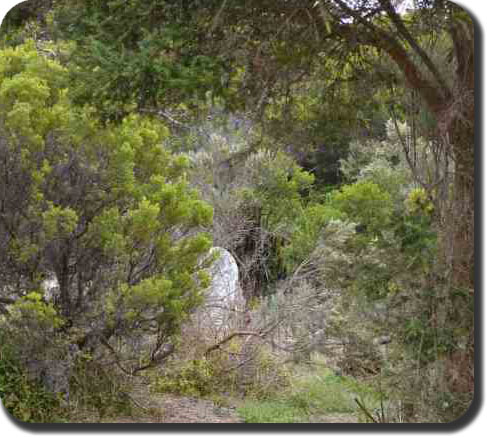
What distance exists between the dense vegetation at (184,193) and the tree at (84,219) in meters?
0.01

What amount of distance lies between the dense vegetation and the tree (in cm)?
1

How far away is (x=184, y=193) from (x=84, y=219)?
2.24 ft

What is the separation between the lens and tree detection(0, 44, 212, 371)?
4.48 m

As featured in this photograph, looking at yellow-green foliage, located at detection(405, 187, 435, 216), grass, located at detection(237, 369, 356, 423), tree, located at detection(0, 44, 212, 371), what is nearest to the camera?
tree, located at detection(0, 44, 212, 371)

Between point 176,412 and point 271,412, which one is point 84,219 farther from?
point 271,412

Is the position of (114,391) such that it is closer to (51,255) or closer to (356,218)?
(51,255)

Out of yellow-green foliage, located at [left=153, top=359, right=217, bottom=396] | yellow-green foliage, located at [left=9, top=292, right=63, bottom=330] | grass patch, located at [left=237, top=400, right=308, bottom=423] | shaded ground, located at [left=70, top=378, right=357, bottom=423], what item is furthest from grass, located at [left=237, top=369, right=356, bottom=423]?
yellow-green foliage, located at [left=9, top=292, right=63, bottom=330]

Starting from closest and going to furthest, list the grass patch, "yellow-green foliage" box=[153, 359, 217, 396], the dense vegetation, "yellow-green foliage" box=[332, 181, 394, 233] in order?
the dense vegetation → the grass patch → "yellow-green foliage" box=[153, 359, 217, 396] → "yellow-green foliage" box=[332, 181, 394, 233]

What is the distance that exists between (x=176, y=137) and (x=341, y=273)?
3074mm

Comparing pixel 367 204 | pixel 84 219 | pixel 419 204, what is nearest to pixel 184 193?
pixel 84 219

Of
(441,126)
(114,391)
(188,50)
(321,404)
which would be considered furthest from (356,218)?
(188,50)

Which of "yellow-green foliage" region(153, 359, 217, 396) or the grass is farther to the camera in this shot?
"yellow-green foliage" region(153, 359, 217, 396)

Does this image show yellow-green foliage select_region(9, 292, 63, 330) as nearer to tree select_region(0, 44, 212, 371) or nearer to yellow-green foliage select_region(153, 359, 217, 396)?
tree select_region(0, 44, 212, 371)

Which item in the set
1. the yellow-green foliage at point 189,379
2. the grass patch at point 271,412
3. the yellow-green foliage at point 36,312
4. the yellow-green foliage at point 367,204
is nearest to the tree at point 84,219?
the yellow-green foliage at point 36,312
